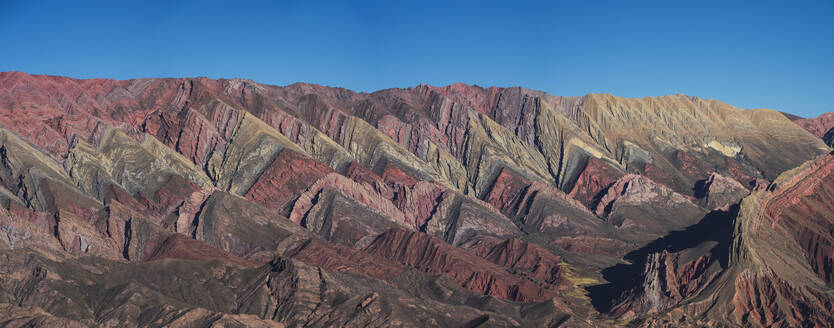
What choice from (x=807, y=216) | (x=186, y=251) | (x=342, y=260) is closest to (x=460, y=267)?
(x=342, y=260)

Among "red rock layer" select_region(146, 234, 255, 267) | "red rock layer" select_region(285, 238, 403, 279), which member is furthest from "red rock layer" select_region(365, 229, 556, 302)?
"red rock layer" select_region(146, 234, 255, 267)

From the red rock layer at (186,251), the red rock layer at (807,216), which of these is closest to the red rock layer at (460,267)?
the red rock layer at (186,251)

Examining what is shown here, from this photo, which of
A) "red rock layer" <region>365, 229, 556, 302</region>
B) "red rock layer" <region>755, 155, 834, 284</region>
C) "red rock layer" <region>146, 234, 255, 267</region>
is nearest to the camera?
"red rock layer" <region>146, 234, 255, 267</region>

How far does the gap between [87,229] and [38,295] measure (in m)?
56.7

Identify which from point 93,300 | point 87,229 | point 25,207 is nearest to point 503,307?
point 93,300

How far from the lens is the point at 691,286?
6437 inches

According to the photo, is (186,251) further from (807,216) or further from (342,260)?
(807,216)

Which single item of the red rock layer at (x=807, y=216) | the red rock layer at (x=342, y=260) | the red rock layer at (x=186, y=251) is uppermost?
the red rock layer at (x=807, y=216)

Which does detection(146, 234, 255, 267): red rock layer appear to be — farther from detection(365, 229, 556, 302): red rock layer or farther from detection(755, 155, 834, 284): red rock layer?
detection(755, 155, 834, 284): red rock layer

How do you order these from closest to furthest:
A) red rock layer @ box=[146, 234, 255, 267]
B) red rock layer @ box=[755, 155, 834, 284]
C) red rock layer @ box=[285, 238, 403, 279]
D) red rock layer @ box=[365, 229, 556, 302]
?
red rock layer @ box=[146, 234, 255, 267], red rock layer @ box=[285, 238, 403, 279], red rock layer @ box=[365, 229, 556, 302], red rock layer @ box=[755, 155, 834, 284]

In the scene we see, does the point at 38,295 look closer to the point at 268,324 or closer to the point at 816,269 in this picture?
the point at 268,324

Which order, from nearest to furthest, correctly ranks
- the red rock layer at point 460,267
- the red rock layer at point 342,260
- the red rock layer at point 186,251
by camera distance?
the red rock layer at point 186,251 → the red rock layer at point 342,260 → the red rock layer at point 460,267

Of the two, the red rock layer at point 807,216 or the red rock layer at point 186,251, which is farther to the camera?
the red rock layer at point 807,216

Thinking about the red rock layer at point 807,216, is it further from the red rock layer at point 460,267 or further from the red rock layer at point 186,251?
the red rock layer at point 186,251
